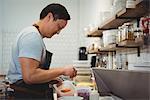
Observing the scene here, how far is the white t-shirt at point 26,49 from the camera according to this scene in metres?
1.73

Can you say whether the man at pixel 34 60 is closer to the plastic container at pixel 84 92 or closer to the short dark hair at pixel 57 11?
the short dark hair at pixel 57 11

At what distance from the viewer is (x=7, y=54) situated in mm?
5168

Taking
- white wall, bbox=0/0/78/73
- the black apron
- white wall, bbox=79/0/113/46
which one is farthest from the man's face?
white wall, bbox=0/0/78/73

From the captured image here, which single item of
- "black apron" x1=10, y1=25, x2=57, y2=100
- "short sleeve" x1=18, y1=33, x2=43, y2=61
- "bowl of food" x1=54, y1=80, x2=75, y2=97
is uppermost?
"short sleeve" x1=18, y1=33, x2=43, y2=61

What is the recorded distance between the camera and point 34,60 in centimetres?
173

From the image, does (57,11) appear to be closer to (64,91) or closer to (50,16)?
(50,16)

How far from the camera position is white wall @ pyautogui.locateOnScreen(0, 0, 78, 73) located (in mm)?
5180

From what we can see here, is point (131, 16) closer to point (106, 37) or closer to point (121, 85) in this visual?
point (106, 37)

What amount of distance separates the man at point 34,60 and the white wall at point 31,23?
333cm

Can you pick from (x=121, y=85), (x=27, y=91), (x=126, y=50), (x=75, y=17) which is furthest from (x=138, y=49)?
(x=75, y=17)

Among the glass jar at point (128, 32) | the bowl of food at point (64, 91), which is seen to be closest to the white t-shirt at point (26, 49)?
the bowl of food at point (64, 91)

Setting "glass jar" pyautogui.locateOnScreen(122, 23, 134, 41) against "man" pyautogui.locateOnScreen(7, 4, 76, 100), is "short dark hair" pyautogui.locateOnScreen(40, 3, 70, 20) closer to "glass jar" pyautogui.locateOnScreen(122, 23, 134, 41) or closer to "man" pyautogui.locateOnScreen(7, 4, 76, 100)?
"man" pyautogui.locateOnScreen(7, 4, 76, 100)

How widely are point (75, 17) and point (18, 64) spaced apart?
3614mm

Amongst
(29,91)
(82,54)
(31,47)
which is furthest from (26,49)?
(82,54)
